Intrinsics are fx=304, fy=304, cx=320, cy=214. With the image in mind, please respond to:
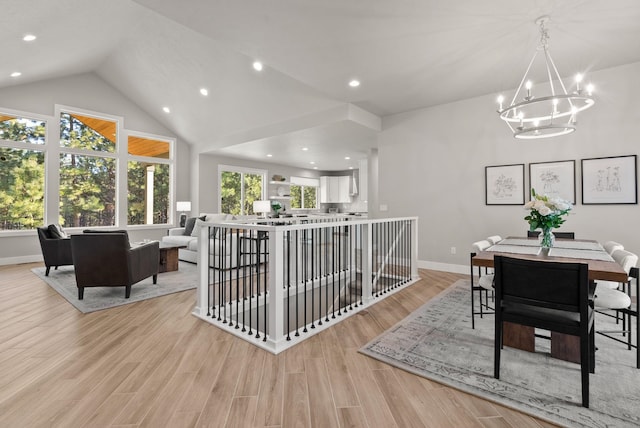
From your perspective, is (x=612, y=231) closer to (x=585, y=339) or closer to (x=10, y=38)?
(x=585, y=339)

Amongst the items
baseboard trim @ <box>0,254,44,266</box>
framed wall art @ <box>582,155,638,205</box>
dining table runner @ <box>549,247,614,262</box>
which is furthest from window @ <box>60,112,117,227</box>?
framed wall art @ <box>582,155,638,205</box>

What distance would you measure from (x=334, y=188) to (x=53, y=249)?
30.1 ft

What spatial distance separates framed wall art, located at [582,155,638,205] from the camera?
12.6 ft

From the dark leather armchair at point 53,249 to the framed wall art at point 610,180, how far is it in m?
7.82

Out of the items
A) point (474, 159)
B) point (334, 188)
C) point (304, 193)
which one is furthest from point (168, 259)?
point (334, 188)

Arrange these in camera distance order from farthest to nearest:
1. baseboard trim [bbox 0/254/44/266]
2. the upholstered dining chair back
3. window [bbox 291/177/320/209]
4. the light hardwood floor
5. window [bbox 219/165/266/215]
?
window [bbox 291/177/320/209]
window [bbox 219/165/266/215]
baseboard trim [bbox 0/254/44/266]
the upholstered dining chair back
the light hardwood floor

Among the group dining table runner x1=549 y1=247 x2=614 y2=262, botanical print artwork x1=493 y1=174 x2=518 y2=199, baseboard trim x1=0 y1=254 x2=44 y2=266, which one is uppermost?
botanical print artwork x1=493 y1=174 x2=518 y2=199

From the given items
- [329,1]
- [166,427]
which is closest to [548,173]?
[329,1]

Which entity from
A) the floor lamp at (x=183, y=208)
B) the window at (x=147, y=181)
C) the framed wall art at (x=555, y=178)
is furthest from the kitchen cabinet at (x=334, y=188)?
the framed wall art at (x=555, y=178)

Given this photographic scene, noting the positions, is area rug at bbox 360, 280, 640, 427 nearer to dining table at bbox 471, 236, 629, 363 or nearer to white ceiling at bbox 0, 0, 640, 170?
dining table at bbox 471, 236, 629, 363

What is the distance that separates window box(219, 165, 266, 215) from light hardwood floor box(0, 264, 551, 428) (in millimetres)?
6521

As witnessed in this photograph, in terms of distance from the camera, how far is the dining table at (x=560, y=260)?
1.96 meters

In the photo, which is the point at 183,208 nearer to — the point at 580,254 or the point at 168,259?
the point at 168,259

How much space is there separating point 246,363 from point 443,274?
383cm
